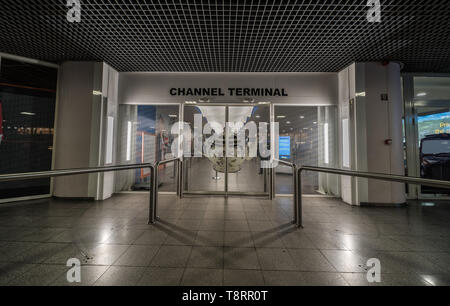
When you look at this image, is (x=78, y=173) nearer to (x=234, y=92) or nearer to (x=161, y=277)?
(x=161, y=277)

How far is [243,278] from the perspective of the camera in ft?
4.92

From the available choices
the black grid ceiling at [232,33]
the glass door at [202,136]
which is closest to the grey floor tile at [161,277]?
the glass door at [202,136]

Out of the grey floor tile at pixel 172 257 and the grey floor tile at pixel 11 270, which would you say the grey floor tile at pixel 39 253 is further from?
the grey floor tile at pixel 172 257

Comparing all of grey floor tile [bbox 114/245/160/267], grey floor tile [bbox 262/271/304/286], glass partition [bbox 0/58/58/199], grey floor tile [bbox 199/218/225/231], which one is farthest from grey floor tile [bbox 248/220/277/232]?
glass partition [bbox 0/58/58/199]

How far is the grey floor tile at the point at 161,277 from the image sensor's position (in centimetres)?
144

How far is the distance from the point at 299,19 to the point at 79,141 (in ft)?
15.8

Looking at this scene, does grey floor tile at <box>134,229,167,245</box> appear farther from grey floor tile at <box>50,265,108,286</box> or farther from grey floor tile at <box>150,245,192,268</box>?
grey floor tile at <box>50,265,108,286</box>

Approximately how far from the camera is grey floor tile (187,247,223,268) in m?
1.67

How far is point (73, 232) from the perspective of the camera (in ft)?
7.91

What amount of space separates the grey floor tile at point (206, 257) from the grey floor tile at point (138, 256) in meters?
0.41

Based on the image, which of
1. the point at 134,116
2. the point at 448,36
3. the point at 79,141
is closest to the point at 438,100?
the point at 448,36

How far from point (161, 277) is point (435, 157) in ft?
22.3

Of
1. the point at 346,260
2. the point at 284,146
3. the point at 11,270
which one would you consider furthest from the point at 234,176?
the point at 11,270
